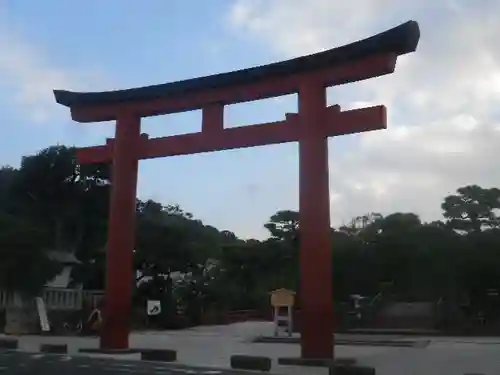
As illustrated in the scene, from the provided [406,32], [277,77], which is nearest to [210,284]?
[277,77]

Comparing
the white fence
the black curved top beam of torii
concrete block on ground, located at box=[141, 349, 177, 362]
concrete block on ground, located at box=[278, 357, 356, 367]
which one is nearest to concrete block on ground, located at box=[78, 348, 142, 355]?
concrete block on ground, located at box=[141, 349, 177, 362]

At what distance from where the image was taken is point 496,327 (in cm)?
2961

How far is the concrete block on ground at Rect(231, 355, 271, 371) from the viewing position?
14.7m

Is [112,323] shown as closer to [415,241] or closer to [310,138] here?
[310,138]

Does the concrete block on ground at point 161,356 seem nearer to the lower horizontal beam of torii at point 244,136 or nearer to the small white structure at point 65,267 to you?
the lower horizontal beam of torii at point 244,136

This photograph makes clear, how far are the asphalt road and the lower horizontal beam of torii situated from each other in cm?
555

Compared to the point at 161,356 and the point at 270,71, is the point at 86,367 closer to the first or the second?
the point at 161,356

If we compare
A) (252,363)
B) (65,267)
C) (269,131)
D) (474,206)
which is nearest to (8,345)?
(252,363)

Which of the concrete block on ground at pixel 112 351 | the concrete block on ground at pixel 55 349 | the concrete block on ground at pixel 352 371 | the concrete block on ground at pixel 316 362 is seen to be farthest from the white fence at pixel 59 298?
the concrete block on ground at pixel 352 371

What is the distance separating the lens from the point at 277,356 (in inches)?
738

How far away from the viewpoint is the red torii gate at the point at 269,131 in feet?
50.9

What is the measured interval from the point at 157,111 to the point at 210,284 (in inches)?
829

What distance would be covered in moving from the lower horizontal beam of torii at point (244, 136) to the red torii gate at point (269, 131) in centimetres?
2

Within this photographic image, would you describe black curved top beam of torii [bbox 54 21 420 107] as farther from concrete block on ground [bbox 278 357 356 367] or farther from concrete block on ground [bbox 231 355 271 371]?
concrete block on ground [bbox 231 355 271 371]
